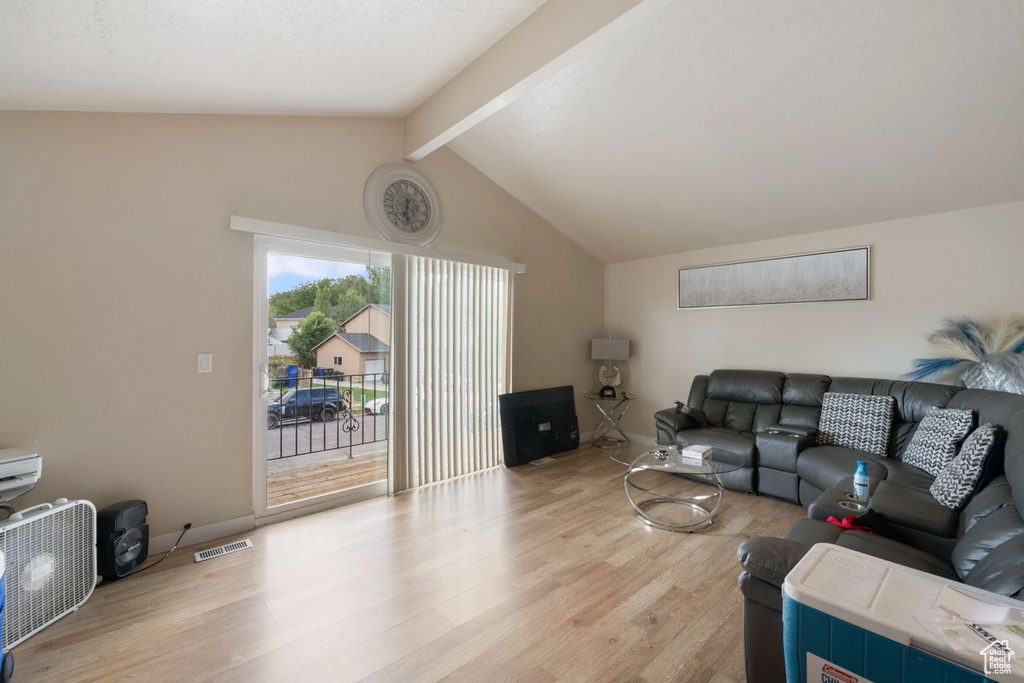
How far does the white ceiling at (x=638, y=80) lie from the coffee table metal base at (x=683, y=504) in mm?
2478

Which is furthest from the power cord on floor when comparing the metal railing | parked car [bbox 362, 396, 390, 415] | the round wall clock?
the round wall clock

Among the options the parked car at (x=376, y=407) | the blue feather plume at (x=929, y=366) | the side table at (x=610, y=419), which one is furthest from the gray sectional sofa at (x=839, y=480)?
the parked car at (x=376, y=407)

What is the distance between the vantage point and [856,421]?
344 cm

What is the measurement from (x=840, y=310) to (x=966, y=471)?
214 centimetres

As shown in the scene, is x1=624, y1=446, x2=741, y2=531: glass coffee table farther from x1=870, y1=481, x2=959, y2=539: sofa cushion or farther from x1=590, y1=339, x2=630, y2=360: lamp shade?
x1=590, y1=339, x2=630, y2=360: lamp shade

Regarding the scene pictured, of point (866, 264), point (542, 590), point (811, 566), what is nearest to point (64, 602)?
point (542, 590)

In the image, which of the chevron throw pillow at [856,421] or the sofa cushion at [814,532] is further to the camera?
the chevron throw pillow at [856,421]

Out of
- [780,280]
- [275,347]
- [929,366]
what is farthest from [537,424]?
[929,366]

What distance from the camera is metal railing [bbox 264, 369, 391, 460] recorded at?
3148mm

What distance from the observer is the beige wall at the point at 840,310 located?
3260 millimetres

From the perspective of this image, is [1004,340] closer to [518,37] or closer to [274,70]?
[518,37]

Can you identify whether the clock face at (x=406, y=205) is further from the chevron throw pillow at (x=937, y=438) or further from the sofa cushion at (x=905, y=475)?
the chevron throw pillow at (x=937, y=438)

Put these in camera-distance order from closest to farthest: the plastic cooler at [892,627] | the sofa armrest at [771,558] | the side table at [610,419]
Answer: the plastic cooler at [892,627]
the sofa armrest at [771,558]
the side table at [610,419]

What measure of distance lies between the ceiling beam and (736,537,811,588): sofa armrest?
2.30 meters
